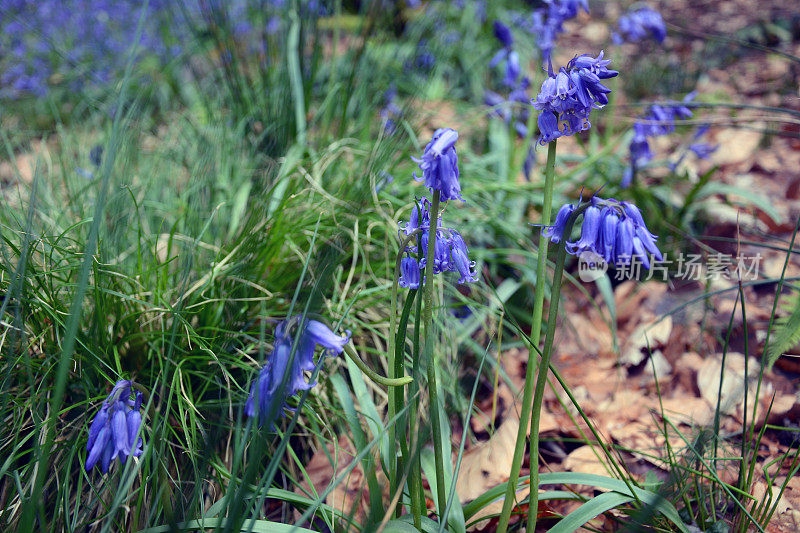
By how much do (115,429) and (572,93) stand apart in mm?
1281

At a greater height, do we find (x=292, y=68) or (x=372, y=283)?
(x=292, y=68)

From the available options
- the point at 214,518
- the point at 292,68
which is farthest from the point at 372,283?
the point at 292,68

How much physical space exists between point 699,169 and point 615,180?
0.86 m

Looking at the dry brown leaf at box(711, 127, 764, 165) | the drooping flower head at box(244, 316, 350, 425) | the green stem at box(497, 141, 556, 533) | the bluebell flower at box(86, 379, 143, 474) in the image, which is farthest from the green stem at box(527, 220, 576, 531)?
the dry brown leaf at box(711, 127, 764, 165)

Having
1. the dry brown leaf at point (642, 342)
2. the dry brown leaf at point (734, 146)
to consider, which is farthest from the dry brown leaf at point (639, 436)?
the dry brown leaf at point (734, 146)

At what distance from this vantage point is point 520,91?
3.33 metres

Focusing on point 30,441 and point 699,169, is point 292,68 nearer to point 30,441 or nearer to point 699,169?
point 30,441

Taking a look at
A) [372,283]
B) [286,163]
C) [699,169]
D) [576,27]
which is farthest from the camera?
[576,27]

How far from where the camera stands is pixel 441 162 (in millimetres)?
1135

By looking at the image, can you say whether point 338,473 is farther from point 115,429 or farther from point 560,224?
point 560,224

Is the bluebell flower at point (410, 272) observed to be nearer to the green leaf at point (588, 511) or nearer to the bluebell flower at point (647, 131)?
the green leaf at point (588, 511)

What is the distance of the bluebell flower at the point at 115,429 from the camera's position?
1312 millimetres

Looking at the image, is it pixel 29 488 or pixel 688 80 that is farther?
pixel 688 80

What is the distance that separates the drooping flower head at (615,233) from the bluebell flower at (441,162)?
0.95 ft
